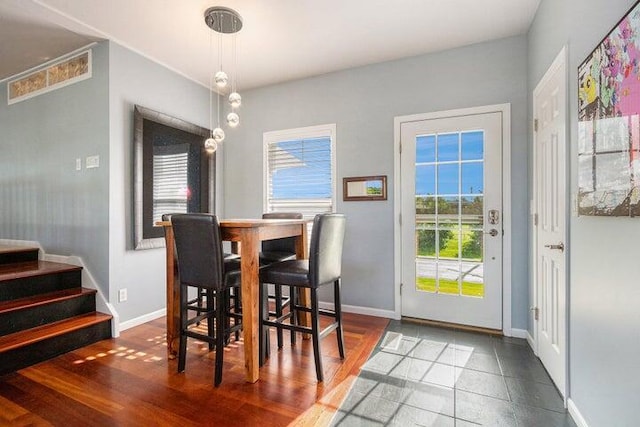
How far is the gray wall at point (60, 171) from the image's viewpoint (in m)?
2.91

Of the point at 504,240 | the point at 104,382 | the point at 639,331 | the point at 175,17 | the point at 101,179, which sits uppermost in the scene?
the point at 175,17

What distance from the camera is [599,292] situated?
1.44 metres

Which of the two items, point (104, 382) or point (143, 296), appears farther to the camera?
point (143, 296)

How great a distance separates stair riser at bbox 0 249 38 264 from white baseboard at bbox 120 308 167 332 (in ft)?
4.57

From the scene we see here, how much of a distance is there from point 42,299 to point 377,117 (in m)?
3.54

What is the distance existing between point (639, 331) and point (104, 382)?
285 cm

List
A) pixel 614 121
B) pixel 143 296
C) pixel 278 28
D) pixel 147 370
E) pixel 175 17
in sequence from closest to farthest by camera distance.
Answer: pixel 614 121, pixel 147 370, pixel 175 17, pixel 278 28, pixel 143 296

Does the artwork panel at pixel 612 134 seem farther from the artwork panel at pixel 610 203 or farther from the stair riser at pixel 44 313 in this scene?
the stair riser at pixel 44 313

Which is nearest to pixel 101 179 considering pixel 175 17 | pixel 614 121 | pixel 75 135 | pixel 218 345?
pixel 75 135

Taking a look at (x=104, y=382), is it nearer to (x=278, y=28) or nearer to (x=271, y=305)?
(x=271, y=305)

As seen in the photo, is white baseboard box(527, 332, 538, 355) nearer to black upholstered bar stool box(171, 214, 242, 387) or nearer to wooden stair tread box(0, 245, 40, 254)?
black upholstered bar stool box(171, 214, 242, 387)

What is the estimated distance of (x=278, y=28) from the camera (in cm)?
269

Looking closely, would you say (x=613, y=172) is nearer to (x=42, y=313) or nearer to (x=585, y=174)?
(x=585, y=174)

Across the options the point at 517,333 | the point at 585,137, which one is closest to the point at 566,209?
the point at 585,137
